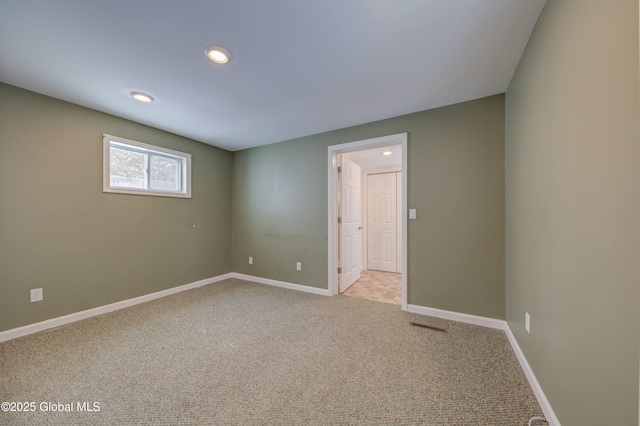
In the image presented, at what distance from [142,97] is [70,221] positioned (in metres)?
1.53

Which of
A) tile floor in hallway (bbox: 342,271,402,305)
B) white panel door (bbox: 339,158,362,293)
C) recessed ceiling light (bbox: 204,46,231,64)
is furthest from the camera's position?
white panel door (bbox: 339,158,362,293)

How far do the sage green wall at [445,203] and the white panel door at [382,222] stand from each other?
209 centimetres

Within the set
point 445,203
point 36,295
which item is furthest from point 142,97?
→ point 445,203

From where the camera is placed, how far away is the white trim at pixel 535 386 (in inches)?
48.1

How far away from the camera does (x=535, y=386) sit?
56.6 inches

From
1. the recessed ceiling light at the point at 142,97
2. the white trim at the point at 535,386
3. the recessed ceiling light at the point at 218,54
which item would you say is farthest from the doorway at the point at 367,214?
the recessed ceiling light at the point at 142,97

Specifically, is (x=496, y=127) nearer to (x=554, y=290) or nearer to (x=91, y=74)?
(x=554, y=290)

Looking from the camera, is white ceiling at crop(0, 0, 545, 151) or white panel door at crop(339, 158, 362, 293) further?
white panel door at crop(339, 158, 362, 293)

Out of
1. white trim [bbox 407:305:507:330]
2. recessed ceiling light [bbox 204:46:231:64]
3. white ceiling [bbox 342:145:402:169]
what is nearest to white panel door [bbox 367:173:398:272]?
white ceiling [bbox 342:145:402:169]

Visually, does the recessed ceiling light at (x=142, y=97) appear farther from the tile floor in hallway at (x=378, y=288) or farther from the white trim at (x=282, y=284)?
the tile floor in hallway at (x=378, y=288)

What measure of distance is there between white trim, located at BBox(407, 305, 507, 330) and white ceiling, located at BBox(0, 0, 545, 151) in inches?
89.0

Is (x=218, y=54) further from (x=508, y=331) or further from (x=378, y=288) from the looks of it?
(x=378, y=288)

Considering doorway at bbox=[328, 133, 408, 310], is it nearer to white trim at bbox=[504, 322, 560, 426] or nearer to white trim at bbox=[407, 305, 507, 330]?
white trim at bbox=[407, 305, 507, 330]

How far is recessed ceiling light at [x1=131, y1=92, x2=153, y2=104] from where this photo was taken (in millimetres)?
2259
